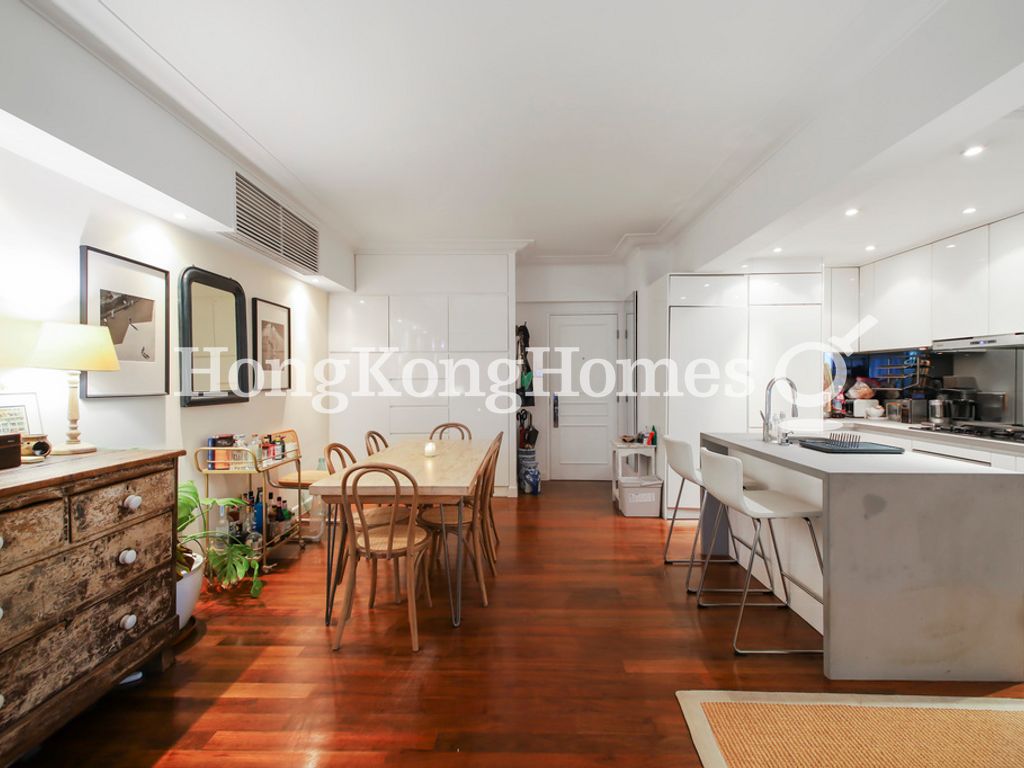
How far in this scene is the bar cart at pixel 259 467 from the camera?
292 centimetres

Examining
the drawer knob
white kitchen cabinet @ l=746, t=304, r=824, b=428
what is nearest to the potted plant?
the drawer knob

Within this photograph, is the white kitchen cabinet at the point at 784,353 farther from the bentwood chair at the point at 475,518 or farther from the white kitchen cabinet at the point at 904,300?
the bentwood chair at the point at 475,518

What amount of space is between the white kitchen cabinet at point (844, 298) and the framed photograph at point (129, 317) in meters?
5.40

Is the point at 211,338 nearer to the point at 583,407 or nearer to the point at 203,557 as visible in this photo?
the point at 203,557

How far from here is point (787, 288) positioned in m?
4.00

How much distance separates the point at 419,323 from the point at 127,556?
344 centimetres

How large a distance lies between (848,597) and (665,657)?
2.63 ft

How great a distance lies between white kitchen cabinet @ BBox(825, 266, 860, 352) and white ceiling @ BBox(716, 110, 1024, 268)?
28 cm

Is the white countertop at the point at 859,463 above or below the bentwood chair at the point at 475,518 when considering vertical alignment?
above

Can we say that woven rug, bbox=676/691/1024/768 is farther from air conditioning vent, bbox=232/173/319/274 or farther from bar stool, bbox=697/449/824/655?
air conditioning vent, bbox=232/173/319/274

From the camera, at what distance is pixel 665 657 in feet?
6.82

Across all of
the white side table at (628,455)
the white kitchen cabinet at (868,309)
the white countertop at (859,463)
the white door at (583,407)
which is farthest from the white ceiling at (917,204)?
the white door at (583,407)

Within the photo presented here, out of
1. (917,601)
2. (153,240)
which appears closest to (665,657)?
(917,601)

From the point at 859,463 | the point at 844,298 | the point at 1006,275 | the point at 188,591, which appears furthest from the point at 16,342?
the point at 844,298
